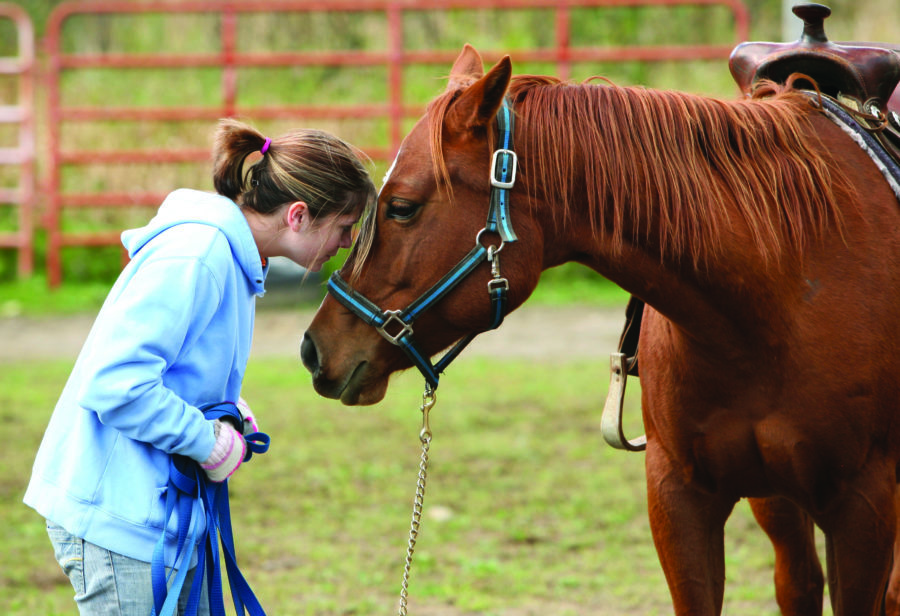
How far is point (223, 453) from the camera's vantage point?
207 cm

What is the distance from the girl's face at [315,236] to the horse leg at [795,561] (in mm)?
1508

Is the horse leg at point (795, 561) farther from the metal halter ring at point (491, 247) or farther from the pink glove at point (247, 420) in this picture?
the pink glove at point (247, 420)

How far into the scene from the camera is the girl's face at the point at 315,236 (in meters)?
2.25

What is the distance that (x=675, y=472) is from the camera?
2447 millimetres

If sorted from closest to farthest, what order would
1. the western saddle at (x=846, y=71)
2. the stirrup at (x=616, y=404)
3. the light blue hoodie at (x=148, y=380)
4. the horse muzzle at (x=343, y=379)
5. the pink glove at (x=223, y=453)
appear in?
1. the light blue hoodie at (x=148, y=380)
2. the pink glove at (x=223, y=453)
3. the horse muzzle at (x=343, y=379)
4. the western saddle at (x=846, y=71)
5. the stirrup at (x=616, y=404)

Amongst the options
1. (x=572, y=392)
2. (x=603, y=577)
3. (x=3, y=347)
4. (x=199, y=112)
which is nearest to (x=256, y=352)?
(x=3, y=347)

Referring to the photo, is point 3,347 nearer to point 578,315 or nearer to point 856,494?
point 578,315

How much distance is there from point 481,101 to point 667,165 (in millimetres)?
416

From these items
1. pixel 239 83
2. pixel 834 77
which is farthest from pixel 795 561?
pixel 239 83

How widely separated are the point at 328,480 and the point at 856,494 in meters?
3.00

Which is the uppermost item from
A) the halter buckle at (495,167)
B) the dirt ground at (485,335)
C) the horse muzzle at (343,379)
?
the halter buckle at (495,167)

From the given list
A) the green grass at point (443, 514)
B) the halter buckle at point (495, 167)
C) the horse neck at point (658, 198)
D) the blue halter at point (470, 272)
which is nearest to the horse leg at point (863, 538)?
the horse neck at point (658, 198)

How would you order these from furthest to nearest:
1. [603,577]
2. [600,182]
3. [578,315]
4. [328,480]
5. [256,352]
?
1. [578,315]
2. [256,352]
3. [328,480]
4. [603,577]
5. [600,182]

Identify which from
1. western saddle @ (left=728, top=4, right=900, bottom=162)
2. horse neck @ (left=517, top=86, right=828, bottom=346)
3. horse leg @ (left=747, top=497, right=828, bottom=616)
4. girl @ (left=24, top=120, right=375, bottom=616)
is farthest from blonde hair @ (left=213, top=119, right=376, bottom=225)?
horse leg @ (left=747, top=497, right=828, bottom=616)
